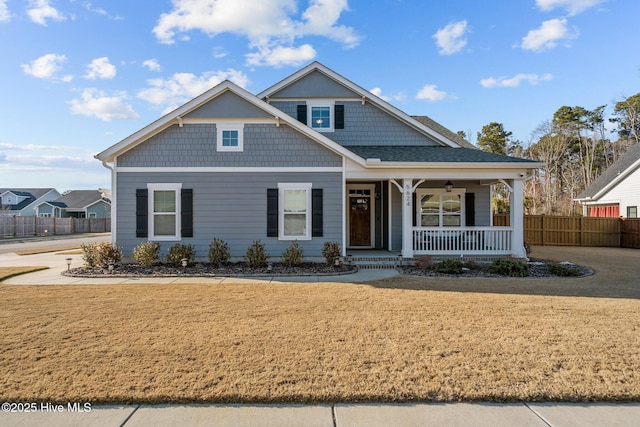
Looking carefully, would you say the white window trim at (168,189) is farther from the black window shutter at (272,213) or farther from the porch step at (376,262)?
the porch step at (376,262)

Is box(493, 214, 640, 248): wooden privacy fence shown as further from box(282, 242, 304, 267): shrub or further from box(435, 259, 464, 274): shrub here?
box(282, 242, 304, 267): shrub

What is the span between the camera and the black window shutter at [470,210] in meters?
13.5

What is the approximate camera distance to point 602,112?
1454 inches

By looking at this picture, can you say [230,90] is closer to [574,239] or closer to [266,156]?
[266,156]

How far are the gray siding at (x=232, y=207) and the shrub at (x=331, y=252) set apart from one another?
0.72m

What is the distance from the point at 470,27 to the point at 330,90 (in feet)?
19.7

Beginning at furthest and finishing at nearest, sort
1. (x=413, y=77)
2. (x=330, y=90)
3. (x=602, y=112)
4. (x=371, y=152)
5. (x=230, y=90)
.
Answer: (x=602, y=112) → (x=413, y=77) → (x=330, y=90) → (x=371, y=152) → (x=230, y=90)

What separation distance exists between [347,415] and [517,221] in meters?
10.6

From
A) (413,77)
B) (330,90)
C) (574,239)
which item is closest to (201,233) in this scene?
(330,90)

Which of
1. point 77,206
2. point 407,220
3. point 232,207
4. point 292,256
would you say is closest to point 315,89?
point 232,207

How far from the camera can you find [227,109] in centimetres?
1152

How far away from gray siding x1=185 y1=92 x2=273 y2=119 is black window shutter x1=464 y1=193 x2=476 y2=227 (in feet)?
25.0

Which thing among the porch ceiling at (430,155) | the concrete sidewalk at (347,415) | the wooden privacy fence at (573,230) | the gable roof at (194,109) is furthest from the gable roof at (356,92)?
the concrete sidewalk at (347,415)

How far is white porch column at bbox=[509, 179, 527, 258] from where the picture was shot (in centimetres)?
1173
